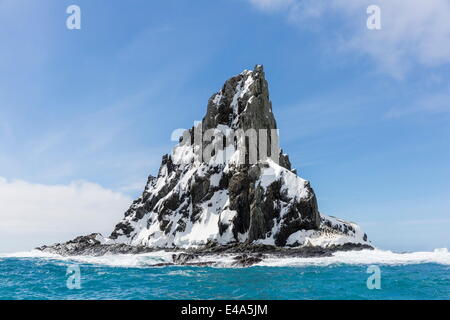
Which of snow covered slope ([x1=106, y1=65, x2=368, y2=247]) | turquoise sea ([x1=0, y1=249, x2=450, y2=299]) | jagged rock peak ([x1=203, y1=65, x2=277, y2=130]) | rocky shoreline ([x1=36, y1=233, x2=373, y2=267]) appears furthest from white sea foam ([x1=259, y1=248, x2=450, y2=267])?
jagged rock peak ([x1=203, y1=65, x2=277, y2=130])

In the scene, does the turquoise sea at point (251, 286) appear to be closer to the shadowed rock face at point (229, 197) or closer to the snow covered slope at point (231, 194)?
the snow covered slope at point (231, 194)

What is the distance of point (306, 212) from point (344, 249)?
10.4 metres

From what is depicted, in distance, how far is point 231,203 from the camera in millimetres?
74062

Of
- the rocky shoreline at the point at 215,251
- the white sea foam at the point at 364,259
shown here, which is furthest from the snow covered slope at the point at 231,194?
the white sea foam at the point at 364,259

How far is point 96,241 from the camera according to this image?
9400 centimetres

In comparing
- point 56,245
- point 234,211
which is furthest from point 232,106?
point 56,245

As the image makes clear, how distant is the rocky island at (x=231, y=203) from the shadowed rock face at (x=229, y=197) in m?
0.20

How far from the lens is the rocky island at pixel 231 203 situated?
67188 mm

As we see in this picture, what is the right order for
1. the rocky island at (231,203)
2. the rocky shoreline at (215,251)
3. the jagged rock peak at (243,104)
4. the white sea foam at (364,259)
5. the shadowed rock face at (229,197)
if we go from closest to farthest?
the white sea foam at (364,259), the rocky shoreline at (215,251), the rocky island at (231,203), the shadowed rock face at (229,197), the jagged rock peak at (243,104)

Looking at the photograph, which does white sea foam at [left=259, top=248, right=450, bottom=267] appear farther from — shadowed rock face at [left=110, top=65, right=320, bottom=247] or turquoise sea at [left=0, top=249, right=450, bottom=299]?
shadowed rock face at [left=110, top=65, right=320, bottom=247]

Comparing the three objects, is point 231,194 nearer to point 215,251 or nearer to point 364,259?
point 215,251

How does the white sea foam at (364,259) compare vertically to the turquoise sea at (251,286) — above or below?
below
